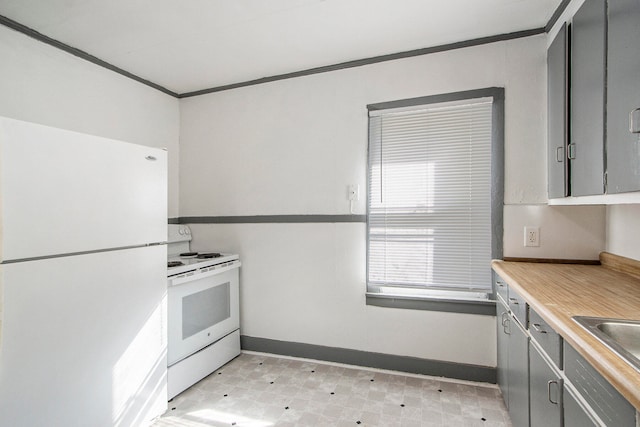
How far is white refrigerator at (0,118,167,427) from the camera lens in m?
1.32

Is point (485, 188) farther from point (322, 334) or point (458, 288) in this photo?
point (322, 334)

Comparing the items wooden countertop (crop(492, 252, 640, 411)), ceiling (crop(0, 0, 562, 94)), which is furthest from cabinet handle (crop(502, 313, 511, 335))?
ceiling (crop(0, 0, 562, 94))

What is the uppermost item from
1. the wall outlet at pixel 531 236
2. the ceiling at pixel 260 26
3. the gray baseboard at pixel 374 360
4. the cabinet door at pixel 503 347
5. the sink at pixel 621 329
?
the ceiling at pixel 260 26

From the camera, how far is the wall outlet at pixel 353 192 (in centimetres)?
259

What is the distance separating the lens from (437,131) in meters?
2.36

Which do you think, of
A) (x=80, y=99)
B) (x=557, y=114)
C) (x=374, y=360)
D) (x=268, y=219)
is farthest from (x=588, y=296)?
(x=80, y=99)

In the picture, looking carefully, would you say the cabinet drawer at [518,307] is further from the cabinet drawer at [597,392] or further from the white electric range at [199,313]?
the white electric range at [199,313]

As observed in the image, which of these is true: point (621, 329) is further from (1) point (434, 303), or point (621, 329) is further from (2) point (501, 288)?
(1) point (434, 303)

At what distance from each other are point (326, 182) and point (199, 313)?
4.67 ft

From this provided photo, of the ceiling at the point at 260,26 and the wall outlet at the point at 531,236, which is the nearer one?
the ceiling at the point at 260,26

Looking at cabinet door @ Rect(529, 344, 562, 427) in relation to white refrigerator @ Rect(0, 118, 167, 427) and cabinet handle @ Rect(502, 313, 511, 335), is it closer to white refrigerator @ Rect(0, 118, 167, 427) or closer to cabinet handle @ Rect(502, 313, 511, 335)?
cabinet handle @ Rect(502, 313, 511, 335)

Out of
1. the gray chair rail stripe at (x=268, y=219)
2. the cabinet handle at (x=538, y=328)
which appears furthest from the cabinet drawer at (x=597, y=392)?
the gray chair rail stripe at (x=268, y=219)

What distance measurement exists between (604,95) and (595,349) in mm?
1066

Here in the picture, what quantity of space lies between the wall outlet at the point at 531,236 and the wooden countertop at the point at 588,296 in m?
0.14
